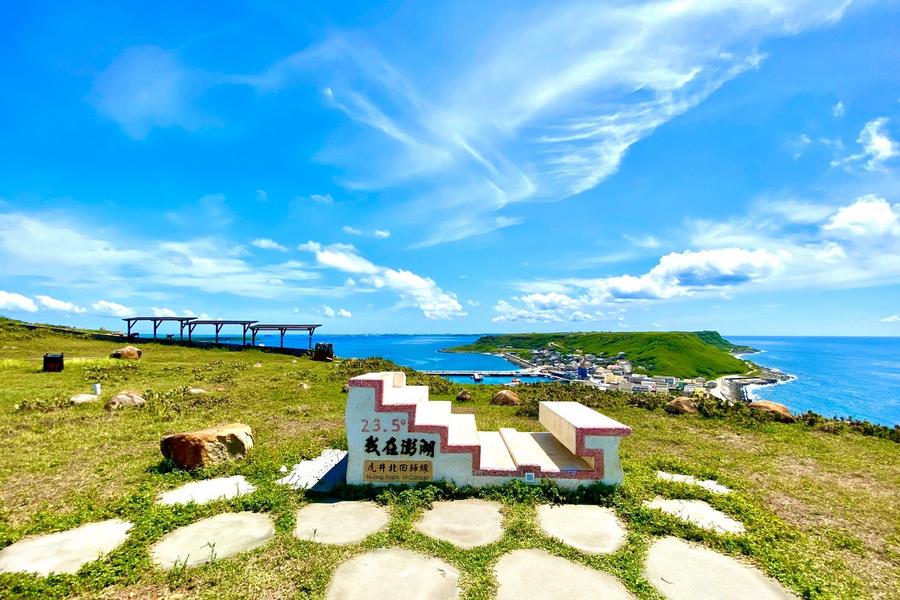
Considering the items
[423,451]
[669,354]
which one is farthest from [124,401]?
[669,354]

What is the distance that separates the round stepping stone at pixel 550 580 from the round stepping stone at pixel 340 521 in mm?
2547

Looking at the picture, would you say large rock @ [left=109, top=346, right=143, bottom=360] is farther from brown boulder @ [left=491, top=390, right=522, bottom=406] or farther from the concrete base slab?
brown boulder @ [left=491, top=390, right=522, bottom=406]

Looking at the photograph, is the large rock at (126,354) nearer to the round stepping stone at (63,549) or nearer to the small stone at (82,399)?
the small stone at (82,399)

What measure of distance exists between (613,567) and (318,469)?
7.32 meters

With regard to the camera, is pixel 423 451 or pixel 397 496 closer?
pixel 397 496

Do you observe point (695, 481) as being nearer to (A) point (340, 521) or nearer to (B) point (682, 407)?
(A) point (340, 521)

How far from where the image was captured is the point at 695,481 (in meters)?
9.80

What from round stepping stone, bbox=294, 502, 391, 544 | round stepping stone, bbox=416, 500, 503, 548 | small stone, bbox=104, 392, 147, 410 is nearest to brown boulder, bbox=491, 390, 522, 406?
round stepping stone, bbox=416, 500, 503, 548

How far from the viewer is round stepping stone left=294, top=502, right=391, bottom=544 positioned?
685cm

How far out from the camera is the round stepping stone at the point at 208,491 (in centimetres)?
827

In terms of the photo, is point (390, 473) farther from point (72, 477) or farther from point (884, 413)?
point (884, 413)

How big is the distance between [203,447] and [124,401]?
10.1 meters

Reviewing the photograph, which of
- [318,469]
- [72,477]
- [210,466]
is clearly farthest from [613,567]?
[72,477]

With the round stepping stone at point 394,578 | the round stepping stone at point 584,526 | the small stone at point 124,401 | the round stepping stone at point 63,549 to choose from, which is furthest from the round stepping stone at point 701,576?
the small stone at point 124,401
